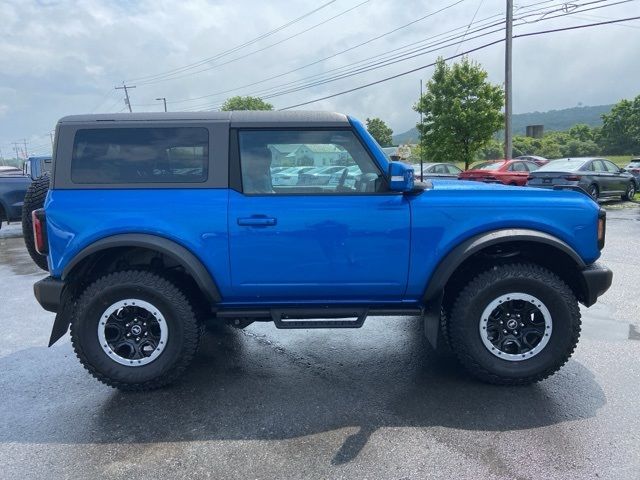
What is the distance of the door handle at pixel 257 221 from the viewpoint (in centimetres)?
341

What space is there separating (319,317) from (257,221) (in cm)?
87

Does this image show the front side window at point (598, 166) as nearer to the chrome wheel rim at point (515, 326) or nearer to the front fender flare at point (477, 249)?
the front fender flare at point (477, 249)

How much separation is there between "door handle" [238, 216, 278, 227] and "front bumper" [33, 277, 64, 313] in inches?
55.7

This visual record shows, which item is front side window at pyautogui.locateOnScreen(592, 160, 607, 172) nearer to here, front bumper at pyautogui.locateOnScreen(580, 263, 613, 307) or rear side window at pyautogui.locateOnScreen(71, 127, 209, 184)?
front bumper at pyautogui.locateOnScreen(580, 263, 613, 307)

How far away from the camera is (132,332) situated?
11.8 ft

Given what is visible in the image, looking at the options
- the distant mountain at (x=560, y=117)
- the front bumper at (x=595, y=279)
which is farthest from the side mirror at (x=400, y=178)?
the distant mountain at (x=560, y=117)

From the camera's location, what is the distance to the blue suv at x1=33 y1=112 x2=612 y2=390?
3.43 meters

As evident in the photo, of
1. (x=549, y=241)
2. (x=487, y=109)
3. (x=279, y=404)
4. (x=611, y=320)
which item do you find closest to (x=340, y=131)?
(x=549, y=241)

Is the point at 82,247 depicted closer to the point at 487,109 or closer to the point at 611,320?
the point at 611,320

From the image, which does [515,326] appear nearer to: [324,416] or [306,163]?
[324,416]

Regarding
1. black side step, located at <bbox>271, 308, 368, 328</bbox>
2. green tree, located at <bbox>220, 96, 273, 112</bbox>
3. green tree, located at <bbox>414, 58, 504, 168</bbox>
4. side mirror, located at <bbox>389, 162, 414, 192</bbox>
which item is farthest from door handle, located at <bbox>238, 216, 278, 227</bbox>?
green tree, located at <bbox>220, 96, 273, 112</bbox>

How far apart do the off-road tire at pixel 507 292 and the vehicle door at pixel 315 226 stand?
1.72 ft

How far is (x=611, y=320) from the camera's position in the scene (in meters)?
4.95

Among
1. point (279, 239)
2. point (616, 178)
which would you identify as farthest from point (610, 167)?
point (279, 239)
